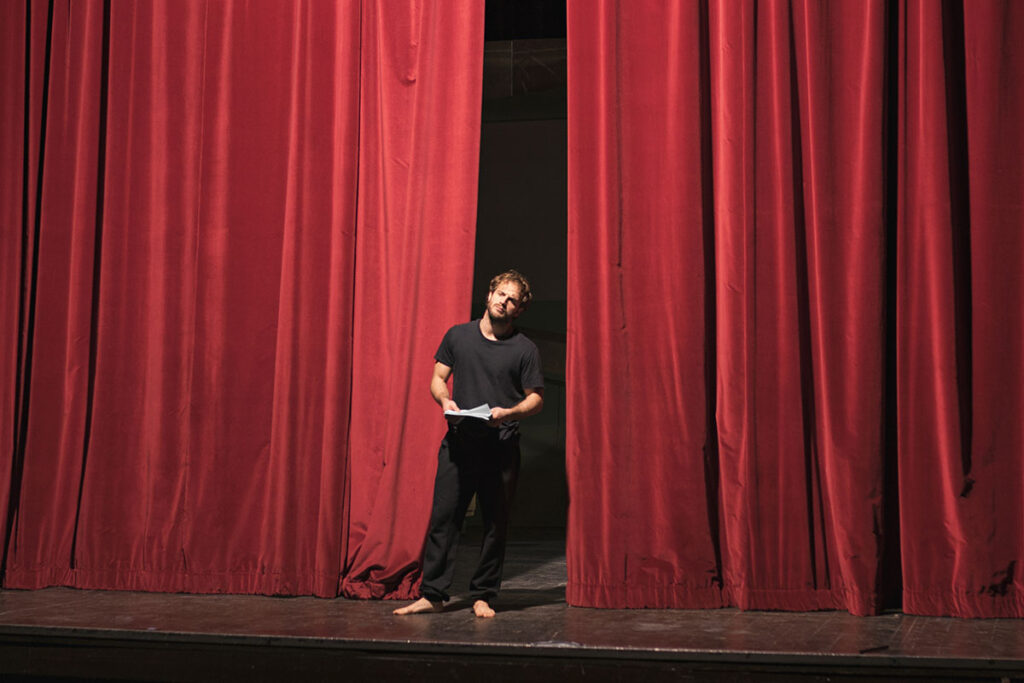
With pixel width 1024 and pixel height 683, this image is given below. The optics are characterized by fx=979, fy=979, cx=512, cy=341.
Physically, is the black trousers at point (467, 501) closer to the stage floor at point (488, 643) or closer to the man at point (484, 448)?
the man at point (484, 448)

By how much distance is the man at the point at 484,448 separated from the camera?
12.0 ft

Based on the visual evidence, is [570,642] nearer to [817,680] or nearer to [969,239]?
[817,680]

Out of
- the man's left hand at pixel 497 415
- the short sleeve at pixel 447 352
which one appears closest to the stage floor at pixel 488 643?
the man's left hand at pixel 497 415

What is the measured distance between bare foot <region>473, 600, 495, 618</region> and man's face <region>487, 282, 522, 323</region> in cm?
106

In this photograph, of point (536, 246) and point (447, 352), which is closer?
point (447, 352)

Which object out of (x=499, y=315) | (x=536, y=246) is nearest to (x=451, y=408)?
(x=499, y=315)

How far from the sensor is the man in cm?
364

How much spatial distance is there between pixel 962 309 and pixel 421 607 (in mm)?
2376

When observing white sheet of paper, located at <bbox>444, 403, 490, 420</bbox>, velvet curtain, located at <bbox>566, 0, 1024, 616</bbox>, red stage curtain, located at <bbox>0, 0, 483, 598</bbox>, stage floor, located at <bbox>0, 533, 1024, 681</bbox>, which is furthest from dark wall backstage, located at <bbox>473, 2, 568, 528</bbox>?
white sheet of paper, located at <bbox>444, 403, 490, 420</bbox>

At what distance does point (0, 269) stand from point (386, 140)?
1906mm

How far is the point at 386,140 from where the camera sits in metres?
4.24

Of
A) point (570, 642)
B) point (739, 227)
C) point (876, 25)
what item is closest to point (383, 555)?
point (570, 642)

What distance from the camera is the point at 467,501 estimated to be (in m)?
3.71

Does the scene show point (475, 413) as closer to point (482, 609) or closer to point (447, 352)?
point (447, 352)
